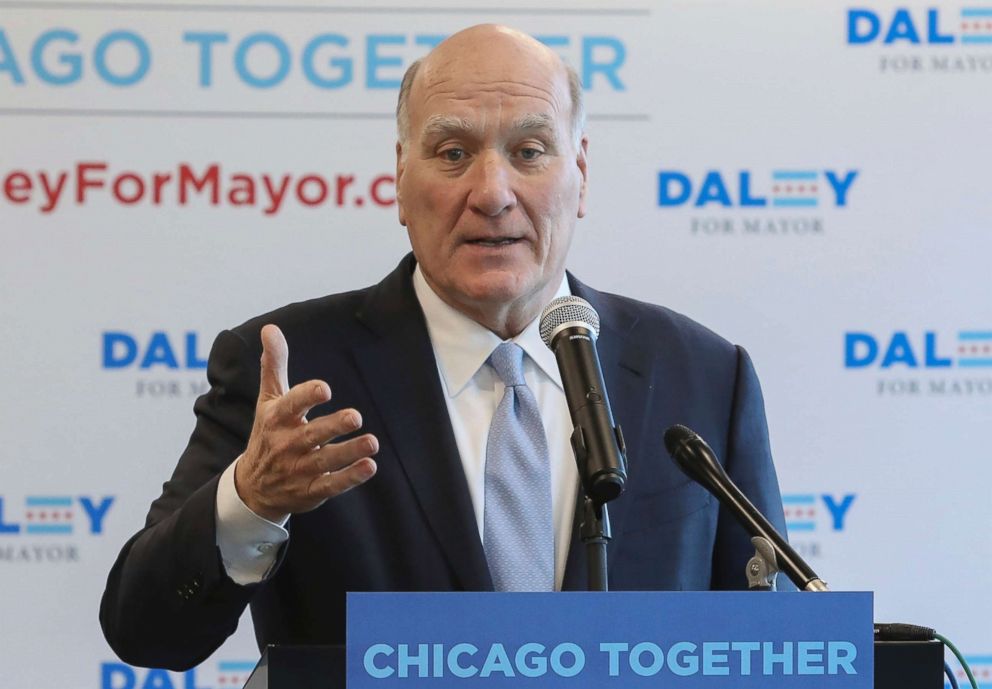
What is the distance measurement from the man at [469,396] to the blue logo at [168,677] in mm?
1027

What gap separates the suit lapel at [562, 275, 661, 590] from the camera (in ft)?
6.77

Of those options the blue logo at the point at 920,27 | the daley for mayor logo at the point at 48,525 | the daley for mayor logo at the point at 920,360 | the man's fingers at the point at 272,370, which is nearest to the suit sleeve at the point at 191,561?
the man's fingers at the point at 272,370

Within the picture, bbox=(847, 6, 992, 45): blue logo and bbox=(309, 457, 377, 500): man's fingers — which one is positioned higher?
bbox=(847, 6, 992, 45): blue logo

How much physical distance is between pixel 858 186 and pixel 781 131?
226 millimetres

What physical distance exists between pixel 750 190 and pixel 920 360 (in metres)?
0.57

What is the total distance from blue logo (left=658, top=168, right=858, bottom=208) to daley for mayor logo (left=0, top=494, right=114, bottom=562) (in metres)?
1.51

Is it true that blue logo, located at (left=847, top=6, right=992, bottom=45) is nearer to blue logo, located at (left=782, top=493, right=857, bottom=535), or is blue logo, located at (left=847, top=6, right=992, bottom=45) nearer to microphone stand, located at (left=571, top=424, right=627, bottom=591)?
blue logo, located at (left=782, top=493, right=857, bottom=535)

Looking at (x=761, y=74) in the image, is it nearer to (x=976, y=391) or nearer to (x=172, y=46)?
(x=976, y=391)

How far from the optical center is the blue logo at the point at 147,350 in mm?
3109

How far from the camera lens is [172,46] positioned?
10.3 ft

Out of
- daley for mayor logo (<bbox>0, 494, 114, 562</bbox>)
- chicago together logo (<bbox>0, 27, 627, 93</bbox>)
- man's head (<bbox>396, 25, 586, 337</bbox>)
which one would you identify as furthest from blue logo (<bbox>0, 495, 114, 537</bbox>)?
man's head (<bbox>396, 25, 586, 337</bbox>)

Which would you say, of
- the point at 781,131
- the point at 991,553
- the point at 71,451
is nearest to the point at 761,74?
the point at 781,131

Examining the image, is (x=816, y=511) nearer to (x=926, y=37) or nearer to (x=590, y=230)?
(x=590, y=230)

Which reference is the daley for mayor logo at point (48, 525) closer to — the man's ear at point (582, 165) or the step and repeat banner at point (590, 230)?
the step and repeat banner at point (590, 230)
